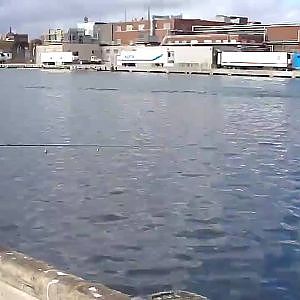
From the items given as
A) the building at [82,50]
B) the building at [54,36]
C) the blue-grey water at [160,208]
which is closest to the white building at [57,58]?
the building at [82,50]

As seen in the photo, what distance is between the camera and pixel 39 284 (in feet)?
14.5

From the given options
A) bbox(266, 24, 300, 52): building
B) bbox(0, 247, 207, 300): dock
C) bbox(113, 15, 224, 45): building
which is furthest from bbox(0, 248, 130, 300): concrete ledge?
bbox(113, 15, 224, 45): building

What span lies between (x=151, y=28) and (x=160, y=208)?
12410 cm

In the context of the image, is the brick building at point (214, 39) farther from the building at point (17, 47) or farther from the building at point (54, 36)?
the building at point (17, 47)

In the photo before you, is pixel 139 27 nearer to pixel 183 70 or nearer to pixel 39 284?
pixel 183 70

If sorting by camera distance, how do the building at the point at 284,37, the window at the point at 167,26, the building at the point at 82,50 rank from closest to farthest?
the building at the point at 284,37 → the window at the point at 167,26 → the building at the point at 82,50

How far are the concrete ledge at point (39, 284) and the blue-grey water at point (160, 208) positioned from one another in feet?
11.1

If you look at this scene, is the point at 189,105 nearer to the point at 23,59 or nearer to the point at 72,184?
the point at 72,184

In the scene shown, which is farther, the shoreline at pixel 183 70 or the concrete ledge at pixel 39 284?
the shoreline at pixel 183 70

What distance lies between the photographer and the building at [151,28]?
428ft

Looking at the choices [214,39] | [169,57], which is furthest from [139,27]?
[214,39]

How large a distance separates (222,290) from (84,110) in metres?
29.2

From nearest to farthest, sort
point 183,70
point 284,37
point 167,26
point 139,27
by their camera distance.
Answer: point 284,37 < point 183,70 < point 167,26 < point 139,27

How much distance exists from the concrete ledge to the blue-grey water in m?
3.39
